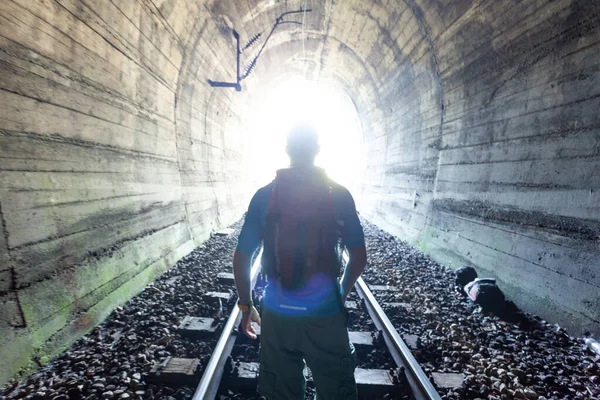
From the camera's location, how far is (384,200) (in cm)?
1138

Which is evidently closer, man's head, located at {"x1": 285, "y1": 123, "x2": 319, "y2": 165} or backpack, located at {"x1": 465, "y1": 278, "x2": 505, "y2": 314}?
man's head, located at {"x1": 285, "y1": 123, "x2": 319, "y2": 165}

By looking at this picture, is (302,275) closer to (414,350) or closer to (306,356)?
(306,356)

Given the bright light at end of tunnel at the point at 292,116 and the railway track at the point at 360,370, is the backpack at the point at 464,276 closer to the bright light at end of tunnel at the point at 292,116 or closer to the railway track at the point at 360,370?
the railway track at the point at 360,370

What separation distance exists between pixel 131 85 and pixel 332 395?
5.19 metres

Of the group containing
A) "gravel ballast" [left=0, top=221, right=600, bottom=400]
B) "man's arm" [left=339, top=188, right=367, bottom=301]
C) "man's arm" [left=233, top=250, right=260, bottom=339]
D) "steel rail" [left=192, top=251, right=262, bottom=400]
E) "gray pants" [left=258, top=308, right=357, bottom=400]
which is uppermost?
"man's arm" [left=339, top=188, right=367, bottom=301]

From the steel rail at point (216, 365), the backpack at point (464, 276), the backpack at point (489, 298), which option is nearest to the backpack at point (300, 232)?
the steel rail at point (216, 365)

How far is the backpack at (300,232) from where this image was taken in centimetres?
165

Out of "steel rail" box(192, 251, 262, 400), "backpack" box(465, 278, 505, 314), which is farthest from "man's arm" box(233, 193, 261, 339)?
"backpack" box(465, 278, 505, 314)

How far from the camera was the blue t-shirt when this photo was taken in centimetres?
170

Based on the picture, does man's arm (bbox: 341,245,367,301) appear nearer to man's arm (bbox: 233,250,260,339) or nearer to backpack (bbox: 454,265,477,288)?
man's arm (bbox: 233,250,260,339)

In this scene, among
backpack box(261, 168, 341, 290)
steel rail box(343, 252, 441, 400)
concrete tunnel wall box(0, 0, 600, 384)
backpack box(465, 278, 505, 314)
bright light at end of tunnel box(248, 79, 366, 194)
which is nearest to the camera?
backpack box(261, 168, 341, 290)

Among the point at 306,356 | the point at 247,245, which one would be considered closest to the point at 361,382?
the point at 306,356

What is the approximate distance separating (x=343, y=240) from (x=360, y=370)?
1.71 m

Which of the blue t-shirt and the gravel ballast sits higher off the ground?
the blue t-shirt
